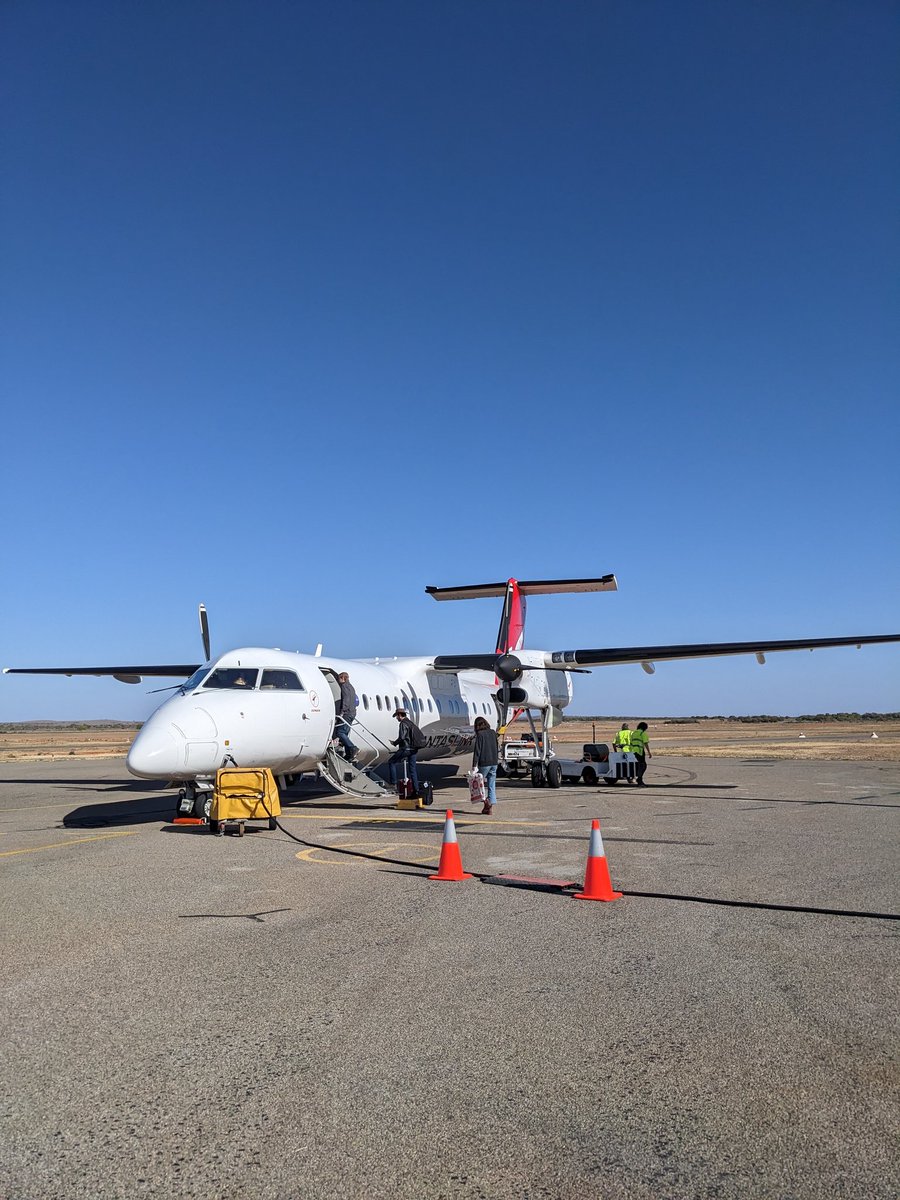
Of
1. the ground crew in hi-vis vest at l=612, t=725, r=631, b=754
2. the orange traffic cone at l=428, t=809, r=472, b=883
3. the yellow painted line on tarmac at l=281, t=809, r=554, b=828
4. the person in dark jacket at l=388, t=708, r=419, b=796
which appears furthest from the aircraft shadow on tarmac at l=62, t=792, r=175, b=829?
the ground crew in hi-vis vest at l=612, t=725, r=631, b=754

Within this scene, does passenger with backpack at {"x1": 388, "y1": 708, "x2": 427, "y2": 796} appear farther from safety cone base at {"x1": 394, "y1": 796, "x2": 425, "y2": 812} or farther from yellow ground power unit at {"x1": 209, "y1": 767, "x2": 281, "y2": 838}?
yellow ground power unit at {"x1": 209, "y1": 767, "x2": 281, "y2": 838}

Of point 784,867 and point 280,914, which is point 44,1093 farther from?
point 784,867

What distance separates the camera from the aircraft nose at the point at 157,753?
1268cm

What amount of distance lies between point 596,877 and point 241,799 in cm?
669

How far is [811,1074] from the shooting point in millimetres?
4168

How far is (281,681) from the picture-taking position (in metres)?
15.9

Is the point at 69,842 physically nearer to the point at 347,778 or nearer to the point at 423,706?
the point at 347,778

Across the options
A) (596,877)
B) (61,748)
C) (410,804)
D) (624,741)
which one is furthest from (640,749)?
(61,748)

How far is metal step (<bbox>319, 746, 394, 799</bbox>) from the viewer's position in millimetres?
17266

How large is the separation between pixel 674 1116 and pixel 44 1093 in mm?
2786

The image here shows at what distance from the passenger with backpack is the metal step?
1.54 metres

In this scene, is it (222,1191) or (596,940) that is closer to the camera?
(222,1191)

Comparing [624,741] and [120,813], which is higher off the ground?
[624,741]

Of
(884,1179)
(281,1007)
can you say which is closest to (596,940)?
(281,1007)
